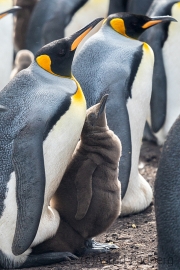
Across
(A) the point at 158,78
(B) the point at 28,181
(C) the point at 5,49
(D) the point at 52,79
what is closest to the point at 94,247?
(B) the point at 28,181

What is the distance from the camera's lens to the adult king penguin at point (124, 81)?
18.1 feet

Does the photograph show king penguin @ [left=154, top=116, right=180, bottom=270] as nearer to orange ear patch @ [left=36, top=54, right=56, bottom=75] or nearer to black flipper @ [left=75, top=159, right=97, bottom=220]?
black flipper @ [left=75, top=159, right=97, bottom=220]

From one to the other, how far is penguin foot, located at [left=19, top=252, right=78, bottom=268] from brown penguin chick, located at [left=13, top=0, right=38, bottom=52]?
601 cm

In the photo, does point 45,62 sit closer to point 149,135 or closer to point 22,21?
point 149,135

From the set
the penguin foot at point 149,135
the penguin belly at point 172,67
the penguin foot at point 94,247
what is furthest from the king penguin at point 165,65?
the penguin foot at point 94,247

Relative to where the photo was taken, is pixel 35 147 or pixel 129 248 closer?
pixel 35 147

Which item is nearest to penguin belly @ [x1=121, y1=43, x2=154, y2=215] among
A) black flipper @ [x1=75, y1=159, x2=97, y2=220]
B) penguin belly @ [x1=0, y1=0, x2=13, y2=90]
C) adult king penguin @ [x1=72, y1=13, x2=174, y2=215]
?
adult king penguin @ [x1=72, y1=13, x2=174, y2=215]

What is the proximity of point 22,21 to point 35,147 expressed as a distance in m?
6.40

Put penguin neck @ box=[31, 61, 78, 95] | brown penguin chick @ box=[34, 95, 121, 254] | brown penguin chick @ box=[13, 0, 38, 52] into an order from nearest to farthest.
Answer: brown penguin chick @ box=[34, 95, 121, 254]
penguin neck @ box=[31, 61, 78, 95]
brown penguin chick @ box=[13, 0, 38, 52]

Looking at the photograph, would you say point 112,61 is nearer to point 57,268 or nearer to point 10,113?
point 10,113

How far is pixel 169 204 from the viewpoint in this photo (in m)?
4.12

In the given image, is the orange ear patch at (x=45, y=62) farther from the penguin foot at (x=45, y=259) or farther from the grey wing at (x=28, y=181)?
the penguin foot at (x=45, y=259)

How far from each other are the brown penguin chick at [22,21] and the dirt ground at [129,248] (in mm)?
5061

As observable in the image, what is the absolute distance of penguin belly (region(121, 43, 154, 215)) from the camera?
18.7 ft
